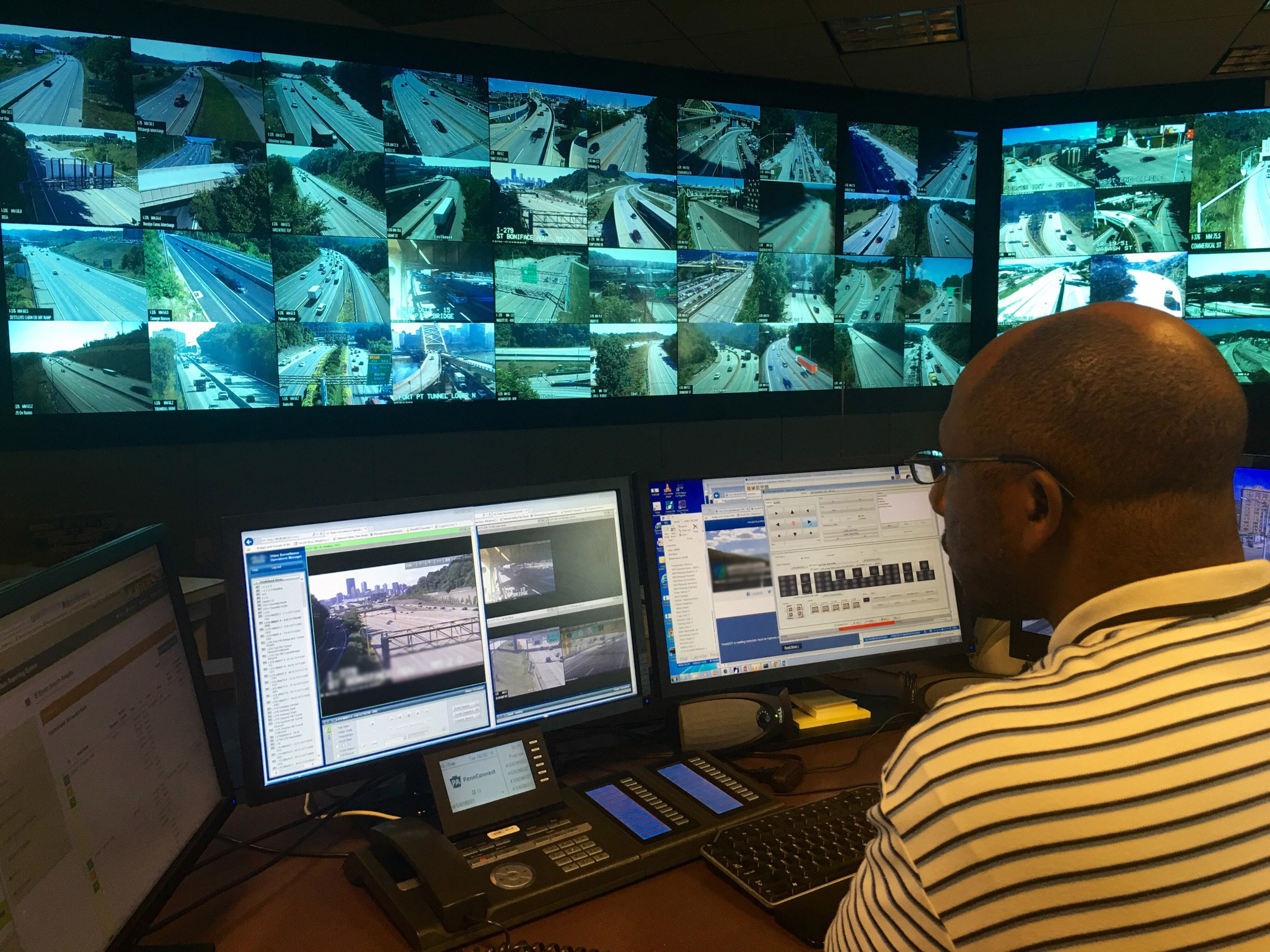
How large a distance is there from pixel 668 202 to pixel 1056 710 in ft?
11.7

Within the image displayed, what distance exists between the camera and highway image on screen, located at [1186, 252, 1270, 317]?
165 inches

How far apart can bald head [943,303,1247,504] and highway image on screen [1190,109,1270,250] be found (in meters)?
4.24

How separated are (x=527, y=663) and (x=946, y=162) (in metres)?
4.18

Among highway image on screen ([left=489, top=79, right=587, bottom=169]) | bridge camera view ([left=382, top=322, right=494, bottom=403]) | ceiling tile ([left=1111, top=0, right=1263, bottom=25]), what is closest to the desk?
bridge camera view ([left=382, top=322, right=494, bottom=403])

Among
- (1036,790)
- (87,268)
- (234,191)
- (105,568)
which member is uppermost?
(234,191)

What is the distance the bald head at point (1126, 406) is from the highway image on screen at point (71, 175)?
10.4 feet

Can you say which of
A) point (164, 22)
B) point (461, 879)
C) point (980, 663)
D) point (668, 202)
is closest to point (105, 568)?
point (461, 879)

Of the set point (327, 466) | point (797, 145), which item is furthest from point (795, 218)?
point (327, 466)

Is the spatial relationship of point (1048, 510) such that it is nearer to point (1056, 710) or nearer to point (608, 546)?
point (1056, 710)

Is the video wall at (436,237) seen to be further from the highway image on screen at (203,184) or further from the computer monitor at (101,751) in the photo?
the computer monitor at (101,751)

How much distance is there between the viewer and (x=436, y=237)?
11.6 feet

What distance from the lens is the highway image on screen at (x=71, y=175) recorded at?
2.87m

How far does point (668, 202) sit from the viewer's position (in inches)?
156

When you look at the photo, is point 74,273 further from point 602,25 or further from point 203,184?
point 602,25
